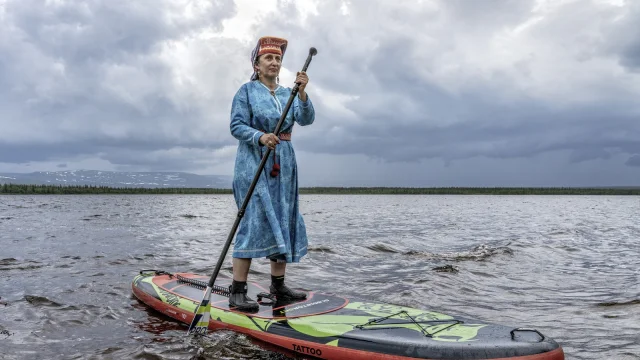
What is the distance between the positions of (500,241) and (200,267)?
13294 millimetres

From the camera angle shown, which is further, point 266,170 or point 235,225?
point 266,170

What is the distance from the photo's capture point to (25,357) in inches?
224

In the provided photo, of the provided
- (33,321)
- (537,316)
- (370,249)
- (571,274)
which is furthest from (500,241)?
(33,321)

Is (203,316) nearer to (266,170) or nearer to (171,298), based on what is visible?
(171,298)

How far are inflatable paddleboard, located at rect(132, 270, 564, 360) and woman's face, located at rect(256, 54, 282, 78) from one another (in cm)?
316

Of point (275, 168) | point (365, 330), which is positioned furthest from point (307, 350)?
point (275, 168)

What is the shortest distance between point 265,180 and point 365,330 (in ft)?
7.33

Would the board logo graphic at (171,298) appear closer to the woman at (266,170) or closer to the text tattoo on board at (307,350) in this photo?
the woman at (266,170)

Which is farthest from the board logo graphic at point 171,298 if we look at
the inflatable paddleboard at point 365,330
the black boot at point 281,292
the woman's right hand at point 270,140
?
the woman's right hand at point 270,140

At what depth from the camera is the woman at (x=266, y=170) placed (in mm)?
6000

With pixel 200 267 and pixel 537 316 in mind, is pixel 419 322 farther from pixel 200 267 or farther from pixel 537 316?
pixel 200 267

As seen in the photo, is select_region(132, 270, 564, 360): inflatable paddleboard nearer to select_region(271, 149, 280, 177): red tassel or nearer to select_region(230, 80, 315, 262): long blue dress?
select_region(230, 80, 315, 262): long blue dress

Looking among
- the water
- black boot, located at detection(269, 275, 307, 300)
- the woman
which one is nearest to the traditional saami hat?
the woman

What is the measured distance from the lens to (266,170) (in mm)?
6098
